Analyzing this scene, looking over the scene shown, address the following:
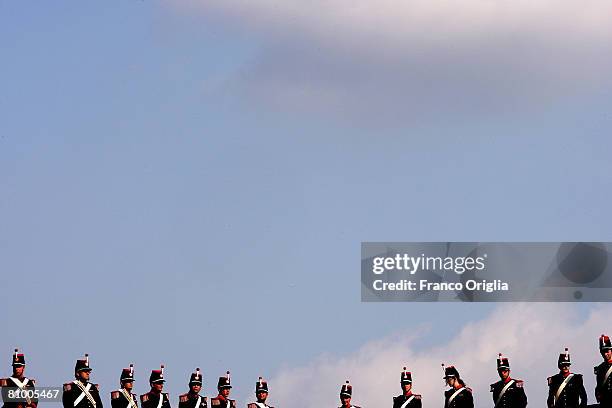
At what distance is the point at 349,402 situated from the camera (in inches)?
3039

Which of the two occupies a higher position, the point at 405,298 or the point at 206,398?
the point at 405,298

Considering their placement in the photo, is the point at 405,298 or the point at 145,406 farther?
the point at 405,298

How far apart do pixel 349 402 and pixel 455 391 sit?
412 centimetres

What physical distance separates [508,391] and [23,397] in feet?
60.4

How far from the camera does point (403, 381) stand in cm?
7769

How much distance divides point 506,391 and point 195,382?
39.2 feet

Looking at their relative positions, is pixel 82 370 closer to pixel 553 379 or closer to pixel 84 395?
pixel 84 395

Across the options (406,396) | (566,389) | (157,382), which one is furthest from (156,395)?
(566,389)

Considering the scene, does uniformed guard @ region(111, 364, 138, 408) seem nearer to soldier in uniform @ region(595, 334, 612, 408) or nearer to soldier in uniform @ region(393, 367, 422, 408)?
soldier in uniform @ region(393, 367, 422, 408)

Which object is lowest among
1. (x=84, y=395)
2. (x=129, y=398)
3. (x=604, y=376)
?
(x=129, y=398)

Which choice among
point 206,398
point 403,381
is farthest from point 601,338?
point 206,398

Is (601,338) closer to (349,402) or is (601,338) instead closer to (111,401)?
(349,402)

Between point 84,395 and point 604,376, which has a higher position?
point 604,376

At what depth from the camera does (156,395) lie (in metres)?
76.1
